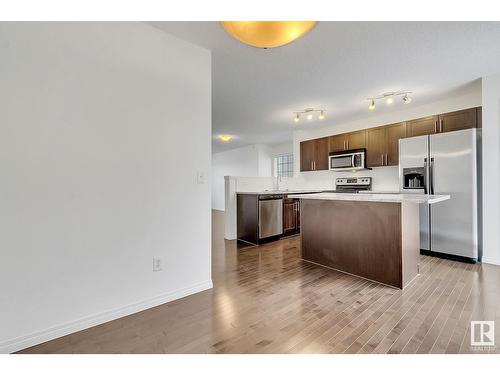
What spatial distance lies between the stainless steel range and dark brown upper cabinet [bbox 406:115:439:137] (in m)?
1.26

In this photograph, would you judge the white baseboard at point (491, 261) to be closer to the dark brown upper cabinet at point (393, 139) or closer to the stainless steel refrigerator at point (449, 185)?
the stainless steel refrigerator at point (449, 185)

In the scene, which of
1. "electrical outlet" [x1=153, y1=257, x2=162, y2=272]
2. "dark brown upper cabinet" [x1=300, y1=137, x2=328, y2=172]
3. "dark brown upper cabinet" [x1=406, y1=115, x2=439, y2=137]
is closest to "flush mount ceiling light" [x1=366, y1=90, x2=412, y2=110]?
"dark brown upper cabinet" [x1=406, y1=115, x2=439, y2=137]

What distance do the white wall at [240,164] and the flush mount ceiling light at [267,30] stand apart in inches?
254

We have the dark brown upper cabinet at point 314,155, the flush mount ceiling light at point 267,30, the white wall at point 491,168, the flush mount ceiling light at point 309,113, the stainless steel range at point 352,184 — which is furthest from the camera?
the dark brown upper cabinet at point 314,155

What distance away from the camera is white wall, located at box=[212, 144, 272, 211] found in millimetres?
8188

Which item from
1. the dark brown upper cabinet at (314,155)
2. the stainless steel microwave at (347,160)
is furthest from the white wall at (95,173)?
the dark brown upper cabinet at (314,155)

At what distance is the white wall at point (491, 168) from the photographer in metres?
3.12

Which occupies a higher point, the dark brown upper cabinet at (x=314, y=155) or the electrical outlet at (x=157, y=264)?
the dark brown upper cabinet at (x=314, y=155)

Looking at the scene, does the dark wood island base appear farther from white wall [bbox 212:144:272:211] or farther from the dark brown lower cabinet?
white wall [bbox 212:144:272:211]

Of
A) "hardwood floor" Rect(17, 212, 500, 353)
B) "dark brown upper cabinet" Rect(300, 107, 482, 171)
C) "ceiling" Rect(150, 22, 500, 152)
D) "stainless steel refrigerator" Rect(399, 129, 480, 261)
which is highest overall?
"ceiling" Rect(150, 22, 500, 152)

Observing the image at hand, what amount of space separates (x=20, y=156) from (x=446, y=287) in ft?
12.5

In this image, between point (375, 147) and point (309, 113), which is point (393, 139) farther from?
point (309, 113)
